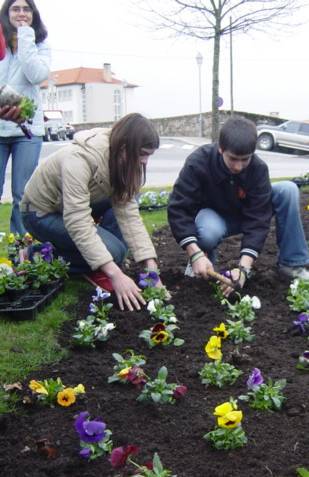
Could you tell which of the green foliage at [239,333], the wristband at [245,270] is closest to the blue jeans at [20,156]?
the wristband at [245,270]

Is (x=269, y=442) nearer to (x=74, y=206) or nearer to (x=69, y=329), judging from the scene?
(x=69, y=329)

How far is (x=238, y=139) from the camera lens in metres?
3.51

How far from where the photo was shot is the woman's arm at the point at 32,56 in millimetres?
4723

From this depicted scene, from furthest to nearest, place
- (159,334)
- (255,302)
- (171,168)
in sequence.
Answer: (171,168) < (255,302) < (159,334)

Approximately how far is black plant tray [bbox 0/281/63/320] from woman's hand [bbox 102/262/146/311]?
44 cm

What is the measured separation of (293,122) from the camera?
2956cm

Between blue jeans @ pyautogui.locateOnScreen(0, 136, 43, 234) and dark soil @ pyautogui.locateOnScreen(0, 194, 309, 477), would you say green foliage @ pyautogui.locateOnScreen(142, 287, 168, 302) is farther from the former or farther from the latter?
blue jeans @ pyautogui.locateOnScreen(0, 136, 43, 234)

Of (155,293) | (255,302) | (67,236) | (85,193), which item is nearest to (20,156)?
(67,236)

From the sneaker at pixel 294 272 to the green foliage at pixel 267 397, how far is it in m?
1.61

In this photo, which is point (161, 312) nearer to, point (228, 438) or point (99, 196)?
point (99, 196)

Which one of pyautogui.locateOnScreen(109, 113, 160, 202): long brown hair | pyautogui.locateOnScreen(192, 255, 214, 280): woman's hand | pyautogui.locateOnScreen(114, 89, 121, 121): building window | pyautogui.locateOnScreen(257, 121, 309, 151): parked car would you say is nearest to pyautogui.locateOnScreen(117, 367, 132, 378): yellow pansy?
pyautogui.locateOnScreen(192, 255, 214, 280): woman's hand

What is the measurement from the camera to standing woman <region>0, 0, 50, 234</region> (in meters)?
4.80

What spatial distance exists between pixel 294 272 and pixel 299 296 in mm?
616

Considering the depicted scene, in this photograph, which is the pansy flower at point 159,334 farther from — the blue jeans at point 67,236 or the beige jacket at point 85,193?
the blue jeans at point 67,236
